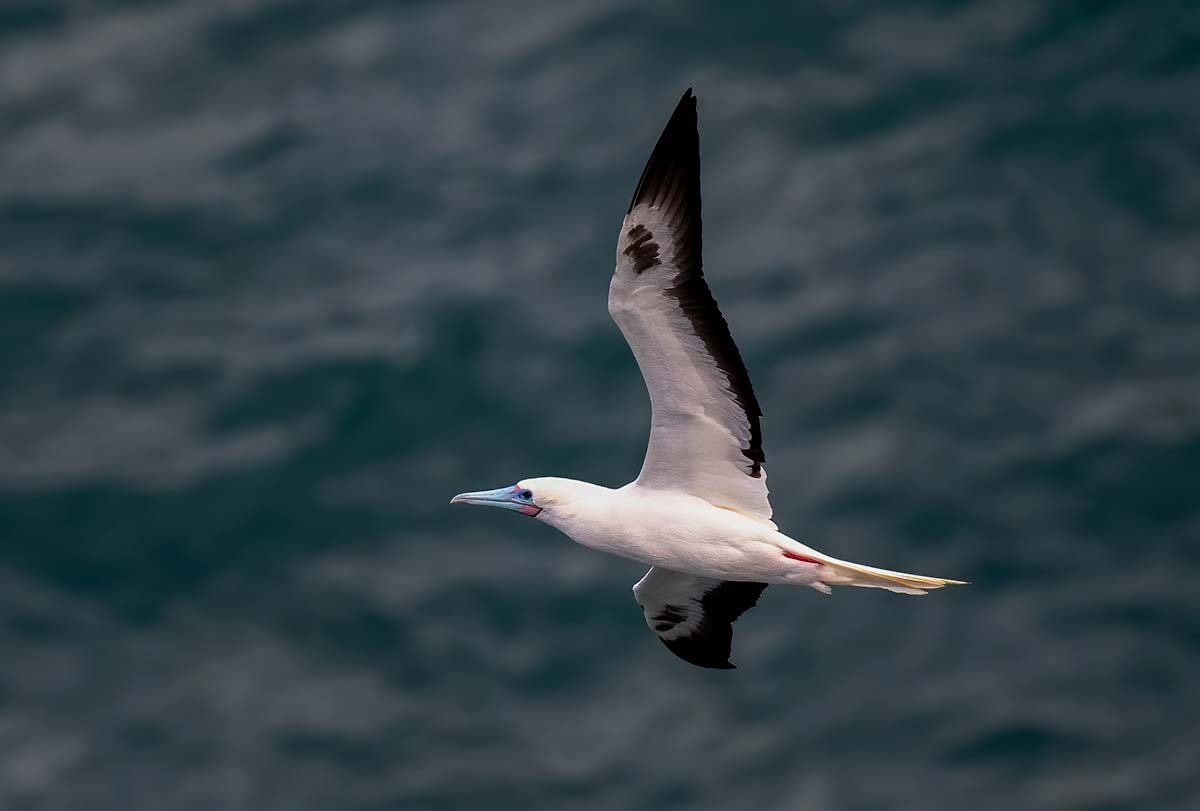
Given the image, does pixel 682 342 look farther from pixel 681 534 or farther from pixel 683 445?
pixel 681 534

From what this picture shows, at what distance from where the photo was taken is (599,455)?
1528 inches

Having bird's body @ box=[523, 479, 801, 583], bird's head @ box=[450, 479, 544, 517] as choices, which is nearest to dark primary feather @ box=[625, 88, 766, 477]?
bird's body @ box=[523, 479, 801, 583]

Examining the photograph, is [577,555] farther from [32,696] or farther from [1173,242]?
[1173,242]

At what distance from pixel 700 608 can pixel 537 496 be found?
227cm

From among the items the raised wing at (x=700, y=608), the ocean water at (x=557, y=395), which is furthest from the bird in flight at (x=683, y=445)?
the ocean water at (x=557, y=395)

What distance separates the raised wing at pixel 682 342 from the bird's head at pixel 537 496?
1.90 feet

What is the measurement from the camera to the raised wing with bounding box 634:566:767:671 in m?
17.3

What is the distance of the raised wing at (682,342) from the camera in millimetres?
14570

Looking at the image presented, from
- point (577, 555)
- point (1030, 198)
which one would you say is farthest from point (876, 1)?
point (577, 555)

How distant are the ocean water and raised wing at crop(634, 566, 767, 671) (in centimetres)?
2079

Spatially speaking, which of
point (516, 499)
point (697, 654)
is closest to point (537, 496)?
point (516, 499)

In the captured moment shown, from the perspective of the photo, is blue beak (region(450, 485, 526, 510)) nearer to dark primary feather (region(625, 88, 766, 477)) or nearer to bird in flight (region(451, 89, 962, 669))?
bird in flight (region(451, 89, 962, 669))

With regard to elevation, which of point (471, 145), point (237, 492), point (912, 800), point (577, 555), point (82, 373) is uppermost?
point (471, 145)

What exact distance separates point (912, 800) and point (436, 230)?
51.0ft
